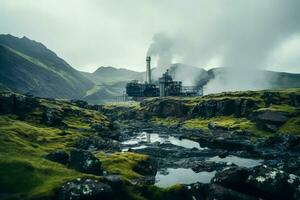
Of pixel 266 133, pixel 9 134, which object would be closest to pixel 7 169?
pixel 9 134

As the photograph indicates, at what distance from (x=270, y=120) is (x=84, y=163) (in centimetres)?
12083

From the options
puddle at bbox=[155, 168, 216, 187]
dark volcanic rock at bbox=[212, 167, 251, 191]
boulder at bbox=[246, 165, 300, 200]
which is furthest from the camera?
puddle at bbox=[155, 168, 216, 187]

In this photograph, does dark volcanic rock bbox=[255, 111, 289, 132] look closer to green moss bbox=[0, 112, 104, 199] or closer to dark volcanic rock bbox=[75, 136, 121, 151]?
dark volcanic rock bbox=[75, 136, 121, 151]

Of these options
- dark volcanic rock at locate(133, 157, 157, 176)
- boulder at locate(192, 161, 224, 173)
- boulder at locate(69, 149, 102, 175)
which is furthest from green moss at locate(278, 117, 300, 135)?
boulder at locate(69, 149, 102, 175)

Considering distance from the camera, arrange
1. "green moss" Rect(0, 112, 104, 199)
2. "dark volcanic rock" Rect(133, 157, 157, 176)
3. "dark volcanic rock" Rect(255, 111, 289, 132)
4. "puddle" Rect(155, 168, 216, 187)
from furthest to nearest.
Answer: "dark volcanic rock" Rect(255, 111, 289, 132) → "dark volcanic rock" Rect(133, 157, 157, 176) → "puddle" Rect(155, 168, 216, 187) → "green moss" Rect(0, 112, 104, 199)

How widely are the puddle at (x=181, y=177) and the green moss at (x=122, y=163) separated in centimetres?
663

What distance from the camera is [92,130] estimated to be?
524ft

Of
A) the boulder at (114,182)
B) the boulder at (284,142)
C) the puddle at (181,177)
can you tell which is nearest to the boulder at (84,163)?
the boulder at (114,182)

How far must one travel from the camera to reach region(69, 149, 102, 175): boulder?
254 feet

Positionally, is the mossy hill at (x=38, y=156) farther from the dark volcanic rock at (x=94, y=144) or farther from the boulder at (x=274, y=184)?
the boulder at (x=274, y=184)

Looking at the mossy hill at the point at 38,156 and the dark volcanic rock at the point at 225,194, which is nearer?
the dark volcanic rock at the point at 225,194

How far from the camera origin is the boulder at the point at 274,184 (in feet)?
192

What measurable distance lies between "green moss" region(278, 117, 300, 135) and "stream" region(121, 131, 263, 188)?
39572mm

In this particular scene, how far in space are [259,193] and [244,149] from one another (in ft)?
266
